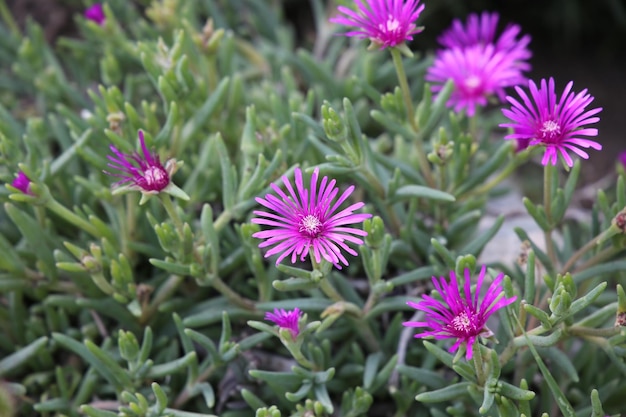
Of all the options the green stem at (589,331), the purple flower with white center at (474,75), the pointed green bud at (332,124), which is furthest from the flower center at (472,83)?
the green stem at (589,331)

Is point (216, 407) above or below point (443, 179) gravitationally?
below

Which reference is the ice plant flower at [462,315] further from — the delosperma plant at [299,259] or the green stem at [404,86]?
the green stem at [404,86]

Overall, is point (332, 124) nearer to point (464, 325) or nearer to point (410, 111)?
point (410, 111)

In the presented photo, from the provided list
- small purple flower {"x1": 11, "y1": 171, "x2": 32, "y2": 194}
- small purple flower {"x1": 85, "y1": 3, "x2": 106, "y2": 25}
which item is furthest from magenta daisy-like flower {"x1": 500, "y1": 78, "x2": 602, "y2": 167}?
small purple flower {"x1": 85, "y1": 3, "x2": 106, "y2": 25}

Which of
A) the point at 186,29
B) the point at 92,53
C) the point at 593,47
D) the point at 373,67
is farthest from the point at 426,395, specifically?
the point at 593,47

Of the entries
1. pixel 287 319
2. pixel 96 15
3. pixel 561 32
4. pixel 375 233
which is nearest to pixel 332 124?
pixel 375 233

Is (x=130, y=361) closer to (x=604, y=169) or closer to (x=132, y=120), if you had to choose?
(x=132, y=120)
